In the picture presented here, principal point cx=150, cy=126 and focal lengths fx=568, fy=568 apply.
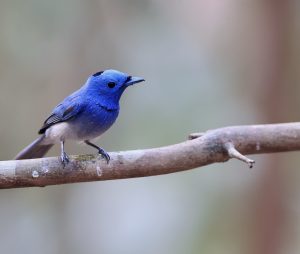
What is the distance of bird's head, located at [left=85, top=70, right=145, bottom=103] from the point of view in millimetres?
3439

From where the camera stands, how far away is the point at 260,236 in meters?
4.97

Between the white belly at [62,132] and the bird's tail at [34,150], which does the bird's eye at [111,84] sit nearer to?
the white belly at [62,132]

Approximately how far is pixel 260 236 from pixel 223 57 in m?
2.00

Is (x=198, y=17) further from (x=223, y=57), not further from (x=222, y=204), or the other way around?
(x=222, y=204)

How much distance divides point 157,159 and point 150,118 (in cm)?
227

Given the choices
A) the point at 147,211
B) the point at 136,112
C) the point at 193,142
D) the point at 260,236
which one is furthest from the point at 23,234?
the point at 193,142

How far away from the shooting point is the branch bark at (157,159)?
10.0 feet

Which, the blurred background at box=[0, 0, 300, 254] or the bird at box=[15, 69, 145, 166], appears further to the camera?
the blurred background at box=[0, 0, 300, 254]

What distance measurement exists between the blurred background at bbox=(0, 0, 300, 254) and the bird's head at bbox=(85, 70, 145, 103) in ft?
6.11

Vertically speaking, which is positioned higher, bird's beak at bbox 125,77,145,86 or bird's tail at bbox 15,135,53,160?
bird's beak at bbox 125,77,145,86

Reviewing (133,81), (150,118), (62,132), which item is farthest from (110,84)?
(150,118)

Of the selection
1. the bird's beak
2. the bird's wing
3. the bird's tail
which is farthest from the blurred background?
the bird's beak

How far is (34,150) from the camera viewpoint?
12.5 ft

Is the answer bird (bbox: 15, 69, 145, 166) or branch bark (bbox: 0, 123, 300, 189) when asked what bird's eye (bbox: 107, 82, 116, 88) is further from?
branch bark (bbox: 0, 123, 300, 189)
